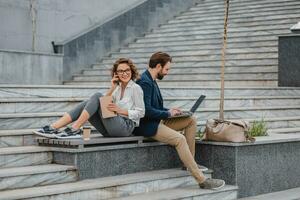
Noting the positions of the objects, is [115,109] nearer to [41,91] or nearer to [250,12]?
[41,91]

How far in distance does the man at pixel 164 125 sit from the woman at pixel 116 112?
0.39ft

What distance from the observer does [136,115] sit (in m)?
7.49

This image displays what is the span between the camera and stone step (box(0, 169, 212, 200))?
6375mm

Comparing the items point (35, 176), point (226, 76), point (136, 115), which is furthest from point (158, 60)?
point (226, 76)

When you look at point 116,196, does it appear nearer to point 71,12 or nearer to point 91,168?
point 91,168

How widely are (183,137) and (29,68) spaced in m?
7.01

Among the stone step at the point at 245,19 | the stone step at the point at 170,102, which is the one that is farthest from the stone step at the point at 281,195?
the stone step at the point at 245,19

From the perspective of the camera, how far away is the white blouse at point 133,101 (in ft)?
24.6

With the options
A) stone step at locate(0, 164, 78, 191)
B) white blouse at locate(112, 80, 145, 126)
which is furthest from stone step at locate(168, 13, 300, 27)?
stone step at locate(0, 164, 78, 191)

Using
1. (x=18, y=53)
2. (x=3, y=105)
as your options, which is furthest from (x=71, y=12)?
(x=3, y=105)

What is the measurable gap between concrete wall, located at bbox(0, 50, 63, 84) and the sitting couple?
6.13m

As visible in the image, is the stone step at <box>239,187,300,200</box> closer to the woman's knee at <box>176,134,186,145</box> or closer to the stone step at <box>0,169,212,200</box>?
the stone step at <box>0,169,212,200</box>

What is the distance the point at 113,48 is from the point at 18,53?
4856mm

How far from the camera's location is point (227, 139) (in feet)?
26.5
